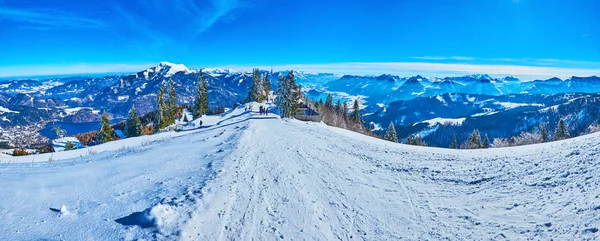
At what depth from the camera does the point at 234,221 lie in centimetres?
702

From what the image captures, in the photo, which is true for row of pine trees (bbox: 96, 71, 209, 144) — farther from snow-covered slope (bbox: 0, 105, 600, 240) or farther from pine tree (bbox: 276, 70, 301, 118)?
snow-covered slope (bbox: 0, 105, 600, 240)

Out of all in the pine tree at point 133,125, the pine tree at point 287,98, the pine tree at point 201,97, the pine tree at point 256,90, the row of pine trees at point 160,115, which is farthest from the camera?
the pine tree at point 256,90

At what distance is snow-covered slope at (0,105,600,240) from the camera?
649 centimetres

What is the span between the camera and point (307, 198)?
8883 mm

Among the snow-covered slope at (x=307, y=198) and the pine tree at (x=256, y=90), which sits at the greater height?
the pine tree at (x=256, y=90)

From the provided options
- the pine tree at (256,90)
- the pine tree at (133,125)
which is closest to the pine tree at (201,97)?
the pine tree at (133,125)

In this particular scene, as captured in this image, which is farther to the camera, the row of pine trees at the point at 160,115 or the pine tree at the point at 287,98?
the row of pine trees at the point at 160,115

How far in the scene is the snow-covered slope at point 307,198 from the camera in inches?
255

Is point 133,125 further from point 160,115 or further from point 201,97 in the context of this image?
point 201,97

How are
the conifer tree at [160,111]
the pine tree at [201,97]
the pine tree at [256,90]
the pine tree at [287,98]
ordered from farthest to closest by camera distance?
1. the pine tree at [256,90]
2. the pine tree at [201,97]
3. the conifer tree at [160,111]
4. the pine tree at [287,98]

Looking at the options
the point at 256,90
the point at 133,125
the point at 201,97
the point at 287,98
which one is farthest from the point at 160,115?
the point at 287,98

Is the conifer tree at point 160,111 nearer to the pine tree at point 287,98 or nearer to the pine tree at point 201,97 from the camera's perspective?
the pine tree at point 201,97

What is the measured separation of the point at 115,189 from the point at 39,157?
13512 millimetres

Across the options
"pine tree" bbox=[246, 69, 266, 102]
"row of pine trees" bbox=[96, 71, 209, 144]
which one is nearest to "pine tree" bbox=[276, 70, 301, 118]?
"row of pine trees" bbox=[96, 71, 209, 144]
